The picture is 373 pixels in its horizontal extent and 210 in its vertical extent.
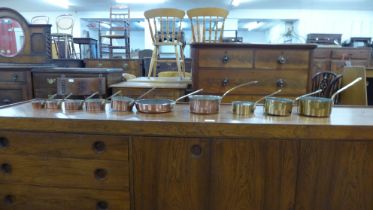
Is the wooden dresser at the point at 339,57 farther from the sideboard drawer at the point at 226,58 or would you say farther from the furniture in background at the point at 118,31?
the furniture in background at the point at 118,31

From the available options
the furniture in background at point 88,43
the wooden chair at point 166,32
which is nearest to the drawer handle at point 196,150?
the wooden chair at point 166,32

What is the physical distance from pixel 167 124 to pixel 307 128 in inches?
14.5

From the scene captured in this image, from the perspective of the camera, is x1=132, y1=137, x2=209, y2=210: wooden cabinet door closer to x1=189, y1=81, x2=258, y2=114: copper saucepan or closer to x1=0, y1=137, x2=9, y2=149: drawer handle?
x1=189, y1=81, x2=258, y2=114: copper saucepan

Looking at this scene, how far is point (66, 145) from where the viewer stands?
29.6 inches

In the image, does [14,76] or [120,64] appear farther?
[120,64]

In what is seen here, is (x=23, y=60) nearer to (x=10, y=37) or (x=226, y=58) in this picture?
(x=10, y=37)

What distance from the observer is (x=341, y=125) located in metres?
0.68

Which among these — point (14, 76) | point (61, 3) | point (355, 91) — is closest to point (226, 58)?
point (355, 91)

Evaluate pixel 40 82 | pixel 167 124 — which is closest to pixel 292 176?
pixel 167 124

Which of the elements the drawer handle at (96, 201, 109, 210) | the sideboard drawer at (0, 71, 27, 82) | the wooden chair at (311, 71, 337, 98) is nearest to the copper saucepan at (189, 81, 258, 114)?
the drawer handle at (96, 201, 109, 210)

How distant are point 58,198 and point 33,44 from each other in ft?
5.87

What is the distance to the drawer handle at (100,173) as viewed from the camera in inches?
30.0

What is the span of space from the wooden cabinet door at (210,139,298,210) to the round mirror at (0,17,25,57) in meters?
2.14

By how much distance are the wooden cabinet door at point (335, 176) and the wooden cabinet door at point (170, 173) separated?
10.7 inches
